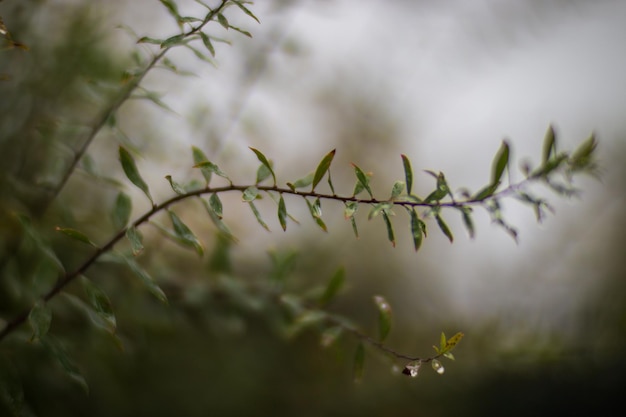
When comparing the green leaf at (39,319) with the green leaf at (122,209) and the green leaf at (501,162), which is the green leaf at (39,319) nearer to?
the green leaf at (122,209)

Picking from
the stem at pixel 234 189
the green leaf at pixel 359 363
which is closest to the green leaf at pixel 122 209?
the stem at pixel 234 189

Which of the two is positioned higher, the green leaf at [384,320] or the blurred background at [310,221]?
the blurred background at [310,221]

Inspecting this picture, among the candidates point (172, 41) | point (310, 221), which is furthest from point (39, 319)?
point (310, 221)

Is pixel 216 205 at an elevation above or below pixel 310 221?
below

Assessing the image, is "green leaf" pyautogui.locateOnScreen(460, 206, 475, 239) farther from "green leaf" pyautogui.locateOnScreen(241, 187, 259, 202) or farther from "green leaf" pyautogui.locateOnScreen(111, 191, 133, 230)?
"green leaf" pyautogui.locateOnScreen(111, 191, 133, 230)

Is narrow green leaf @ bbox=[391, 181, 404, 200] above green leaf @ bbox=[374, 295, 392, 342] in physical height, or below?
above

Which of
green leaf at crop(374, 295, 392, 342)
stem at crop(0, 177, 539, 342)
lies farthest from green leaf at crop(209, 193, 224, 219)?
green leaf at crop(374, 295, 392, 342)

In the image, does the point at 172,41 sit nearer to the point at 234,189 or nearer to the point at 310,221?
the point at 234,189
